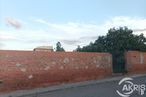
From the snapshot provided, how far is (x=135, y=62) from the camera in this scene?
34719 millimetres

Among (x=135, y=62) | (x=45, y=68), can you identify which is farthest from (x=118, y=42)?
(x=45, y=68)

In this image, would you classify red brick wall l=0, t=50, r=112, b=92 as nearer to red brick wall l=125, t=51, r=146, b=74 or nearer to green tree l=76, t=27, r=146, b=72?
red brick wall l=125, t=51, r=146, b=74

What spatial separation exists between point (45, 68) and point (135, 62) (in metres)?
14.6

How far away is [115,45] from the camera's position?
4350 centimetres

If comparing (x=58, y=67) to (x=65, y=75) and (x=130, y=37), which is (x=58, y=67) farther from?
(x=130, y=37)

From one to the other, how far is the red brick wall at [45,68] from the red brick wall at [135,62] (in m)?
5.29

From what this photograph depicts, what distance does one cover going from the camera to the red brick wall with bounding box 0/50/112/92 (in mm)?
19781

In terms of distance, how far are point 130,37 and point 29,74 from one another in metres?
25.3

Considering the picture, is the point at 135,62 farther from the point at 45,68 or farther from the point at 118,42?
the point at 45,68

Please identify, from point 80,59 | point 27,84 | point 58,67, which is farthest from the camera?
point 80,59

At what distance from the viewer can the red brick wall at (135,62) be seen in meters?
33.6

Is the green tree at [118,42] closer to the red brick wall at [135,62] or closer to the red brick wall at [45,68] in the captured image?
the red brick wall at [135,62]

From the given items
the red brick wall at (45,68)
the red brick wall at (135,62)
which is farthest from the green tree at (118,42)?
the red brick wall at (45,68)

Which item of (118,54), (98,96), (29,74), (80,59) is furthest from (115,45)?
(98,96)
